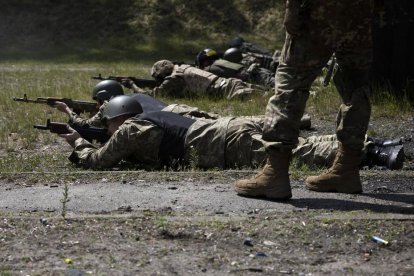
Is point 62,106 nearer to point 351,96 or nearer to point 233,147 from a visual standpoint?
point 233,147

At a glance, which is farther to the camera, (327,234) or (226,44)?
(226,44)

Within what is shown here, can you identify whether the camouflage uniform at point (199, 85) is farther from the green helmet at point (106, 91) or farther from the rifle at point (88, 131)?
the rifle at point (88, 131)

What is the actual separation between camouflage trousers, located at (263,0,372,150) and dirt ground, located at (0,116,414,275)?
0.53 meters

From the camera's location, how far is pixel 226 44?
83.0 ft

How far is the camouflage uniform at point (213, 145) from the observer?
6.61m

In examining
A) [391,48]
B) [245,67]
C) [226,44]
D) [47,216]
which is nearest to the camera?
[47,216]

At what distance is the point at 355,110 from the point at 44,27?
75.7 feet

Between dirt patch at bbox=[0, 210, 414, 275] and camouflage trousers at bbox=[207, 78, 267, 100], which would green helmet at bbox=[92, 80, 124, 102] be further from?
dirt patch at bbox=[0, 210, 414, 275]

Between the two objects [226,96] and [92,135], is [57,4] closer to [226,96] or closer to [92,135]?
[226,96]

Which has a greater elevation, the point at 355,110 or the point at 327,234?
the point at 355,110

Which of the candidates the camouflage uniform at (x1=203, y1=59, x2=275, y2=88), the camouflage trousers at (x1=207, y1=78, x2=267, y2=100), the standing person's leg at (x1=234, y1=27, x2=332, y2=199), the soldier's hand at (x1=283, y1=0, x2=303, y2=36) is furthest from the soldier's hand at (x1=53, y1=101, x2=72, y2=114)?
the soldier's hand at (x1=283, y1=0, x2=303, y2=36)

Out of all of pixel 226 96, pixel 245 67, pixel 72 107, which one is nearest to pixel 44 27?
pixel 245 67

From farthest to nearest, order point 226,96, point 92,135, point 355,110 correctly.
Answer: point 226,96, point 92,135, point 355,110

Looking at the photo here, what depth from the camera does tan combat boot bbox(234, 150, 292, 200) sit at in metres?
4.93
